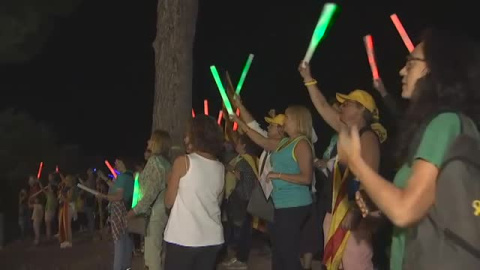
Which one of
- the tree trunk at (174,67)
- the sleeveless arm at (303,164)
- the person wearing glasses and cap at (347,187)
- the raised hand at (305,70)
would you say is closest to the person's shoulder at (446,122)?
the person wearing glasses and cap at (347,187)

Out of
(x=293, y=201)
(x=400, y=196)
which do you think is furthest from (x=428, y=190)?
(x=293, y=201)

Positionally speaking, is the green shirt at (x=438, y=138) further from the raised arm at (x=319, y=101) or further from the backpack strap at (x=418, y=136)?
the raised arm at (x=319, y=101)

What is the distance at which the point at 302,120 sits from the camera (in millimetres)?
6723

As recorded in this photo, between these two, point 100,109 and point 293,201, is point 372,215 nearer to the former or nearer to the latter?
point 293,201

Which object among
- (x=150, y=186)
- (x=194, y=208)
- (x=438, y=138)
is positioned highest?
(x=438, y=138)

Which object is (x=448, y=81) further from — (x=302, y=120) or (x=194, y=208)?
(x=302, y=120)

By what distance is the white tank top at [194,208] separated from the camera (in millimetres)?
5574

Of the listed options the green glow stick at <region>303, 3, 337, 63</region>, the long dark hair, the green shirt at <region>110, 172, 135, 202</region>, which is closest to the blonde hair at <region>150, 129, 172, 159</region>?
the green shirt at <region>110, 172, 135, 202</region>

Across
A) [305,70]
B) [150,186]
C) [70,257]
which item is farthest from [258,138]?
[70,257]

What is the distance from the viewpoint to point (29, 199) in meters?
16.8

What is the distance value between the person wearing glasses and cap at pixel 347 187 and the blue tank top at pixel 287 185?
39.0 inches

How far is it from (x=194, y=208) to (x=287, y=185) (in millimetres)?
1376

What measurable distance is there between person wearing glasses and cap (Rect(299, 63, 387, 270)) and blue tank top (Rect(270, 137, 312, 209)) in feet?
3.25

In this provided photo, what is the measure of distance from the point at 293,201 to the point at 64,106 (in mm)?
25714
